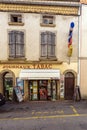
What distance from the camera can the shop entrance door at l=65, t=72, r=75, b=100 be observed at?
60.4 ft

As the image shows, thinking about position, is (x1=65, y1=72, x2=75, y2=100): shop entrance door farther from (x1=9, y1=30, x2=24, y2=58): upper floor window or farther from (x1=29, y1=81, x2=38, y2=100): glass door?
(x1=9, y1=30, x2=24, y2=58): upper floor window

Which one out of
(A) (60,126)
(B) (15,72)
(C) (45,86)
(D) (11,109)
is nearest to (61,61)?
(C) (45,86)

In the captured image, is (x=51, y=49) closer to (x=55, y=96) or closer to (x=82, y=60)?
(x=82, y=60)

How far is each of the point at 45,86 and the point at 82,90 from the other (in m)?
3.39

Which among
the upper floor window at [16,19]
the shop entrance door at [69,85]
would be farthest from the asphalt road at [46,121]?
the upper floor window at [16,19]

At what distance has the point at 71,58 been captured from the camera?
18297 mm

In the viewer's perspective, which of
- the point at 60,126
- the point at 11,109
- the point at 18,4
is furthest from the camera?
the point at 18,4

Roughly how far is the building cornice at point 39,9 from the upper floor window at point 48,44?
2020 mm

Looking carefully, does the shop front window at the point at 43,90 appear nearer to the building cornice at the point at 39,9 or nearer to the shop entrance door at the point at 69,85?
the shop entrance door at the point at 69,85

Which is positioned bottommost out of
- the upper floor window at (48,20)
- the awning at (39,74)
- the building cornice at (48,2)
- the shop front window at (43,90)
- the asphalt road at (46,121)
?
the asphalt road at (46,121)

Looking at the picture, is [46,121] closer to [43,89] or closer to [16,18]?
[43,89]

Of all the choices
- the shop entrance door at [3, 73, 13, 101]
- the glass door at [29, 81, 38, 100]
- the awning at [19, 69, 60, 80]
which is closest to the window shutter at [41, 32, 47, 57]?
the awning at [19, 69, 60, 80]

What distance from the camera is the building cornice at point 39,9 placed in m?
17.5

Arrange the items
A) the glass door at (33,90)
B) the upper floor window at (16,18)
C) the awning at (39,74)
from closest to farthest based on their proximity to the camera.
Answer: the awning at (39,74) → the upper floor window at (16,18) → the glass door at (33,90)
